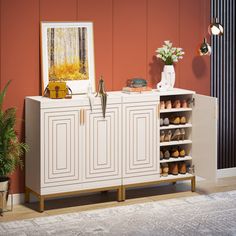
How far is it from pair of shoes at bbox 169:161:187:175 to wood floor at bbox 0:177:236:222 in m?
0.20

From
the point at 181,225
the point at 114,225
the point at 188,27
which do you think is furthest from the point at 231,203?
the point at 188,27

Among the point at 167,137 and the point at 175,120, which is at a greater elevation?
the point at 175,120

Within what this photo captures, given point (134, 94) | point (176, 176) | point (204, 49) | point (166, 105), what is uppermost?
point (204, 49)

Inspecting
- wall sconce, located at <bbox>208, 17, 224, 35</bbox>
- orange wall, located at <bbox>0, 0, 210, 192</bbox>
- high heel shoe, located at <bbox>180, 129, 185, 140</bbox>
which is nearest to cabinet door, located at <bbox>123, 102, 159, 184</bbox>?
high heel shoe, located at <bbox>180, 129, 185, 140</bbox>

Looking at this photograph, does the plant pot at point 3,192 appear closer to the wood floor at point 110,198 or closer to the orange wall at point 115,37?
the wood floor at point 110,198

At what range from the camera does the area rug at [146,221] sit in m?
5.45

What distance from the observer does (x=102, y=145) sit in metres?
6.21

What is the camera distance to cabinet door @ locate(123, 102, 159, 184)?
249 inches

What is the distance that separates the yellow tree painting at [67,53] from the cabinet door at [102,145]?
0.46 meters

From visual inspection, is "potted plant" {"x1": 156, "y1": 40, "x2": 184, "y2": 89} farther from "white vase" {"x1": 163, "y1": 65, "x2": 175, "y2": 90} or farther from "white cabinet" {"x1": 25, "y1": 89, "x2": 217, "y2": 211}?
"white cabinet" {"x1": 25, "y1": 89, "x2": 217, "y2": 211}

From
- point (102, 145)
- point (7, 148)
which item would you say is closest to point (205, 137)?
point (102, 145)

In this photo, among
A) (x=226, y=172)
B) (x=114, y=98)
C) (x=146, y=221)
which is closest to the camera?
(x=146, y=221)

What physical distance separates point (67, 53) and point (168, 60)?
40.0 inches

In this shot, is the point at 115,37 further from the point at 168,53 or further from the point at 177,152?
the point at 177,152
